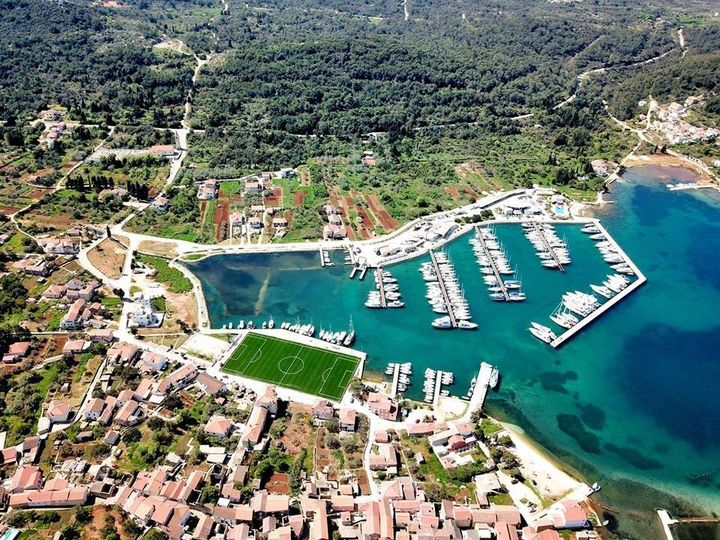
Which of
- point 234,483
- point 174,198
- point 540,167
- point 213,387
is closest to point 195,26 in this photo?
point 174,198

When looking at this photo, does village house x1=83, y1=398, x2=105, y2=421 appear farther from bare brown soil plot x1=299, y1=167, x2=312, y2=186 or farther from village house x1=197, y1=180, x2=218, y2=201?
bare brown soil plot x1=299, y1=167, x2=312, y2=186

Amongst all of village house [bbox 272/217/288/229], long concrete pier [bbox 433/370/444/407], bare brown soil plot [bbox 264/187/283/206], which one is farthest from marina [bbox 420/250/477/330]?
bare brown soil plot [bbox 264/187/283/206]

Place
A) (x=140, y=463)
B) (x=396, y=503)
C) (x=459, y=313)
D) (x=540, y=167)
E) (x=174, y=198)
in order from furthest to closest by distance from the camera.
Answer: (x=540, y=167) < (x=174, y=198) < (x=459, y=313) < (x=140, y=463) < (x=396, y=503)

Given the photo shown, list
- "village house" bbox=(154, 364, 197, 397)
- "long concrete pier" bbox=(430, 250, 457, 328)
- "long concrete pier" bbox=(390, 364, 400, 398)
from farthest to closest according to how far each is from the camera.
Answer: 1. "long concrete pier" bbox=(430, 250, 457, 328)
2. "long concrete pier" bbox=(390, 364, 400, 398)
3. "village house" bbox=(154, 364, 197, 397)

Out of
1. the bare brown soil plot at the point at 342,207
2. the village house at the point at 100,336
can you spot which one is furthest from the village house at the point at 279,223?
the village house at the point at 100,336

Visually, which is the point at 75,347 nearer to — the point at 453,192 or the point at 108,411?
the point at 108,411

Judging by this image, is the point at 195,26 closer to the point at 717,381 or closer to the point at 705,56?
the point at 705,56

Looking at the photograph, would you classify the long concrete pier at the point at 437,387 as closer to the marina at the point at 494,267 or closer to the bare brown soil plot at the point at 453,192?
the marina at the point at 494,267
